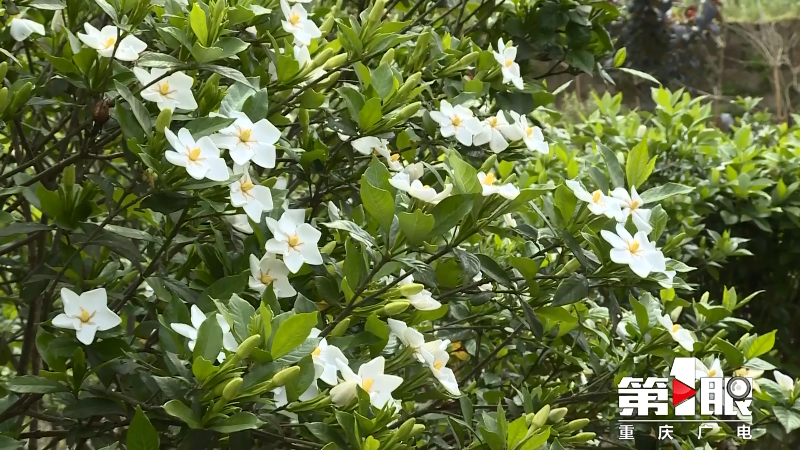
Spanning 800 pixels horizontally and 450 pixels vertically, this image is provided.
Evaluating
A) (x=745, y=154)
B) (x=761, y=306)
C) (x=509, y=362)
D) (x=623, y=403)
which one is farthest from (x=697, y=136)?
(x=623, y=403)

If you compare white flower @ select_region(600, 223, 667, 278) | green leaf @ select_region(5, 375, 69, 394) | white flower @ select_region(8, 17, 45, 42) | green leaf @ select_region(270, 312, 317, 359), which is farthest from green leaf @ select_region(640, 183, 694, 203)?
white flower @ select_region(8, 17, 45, 42)

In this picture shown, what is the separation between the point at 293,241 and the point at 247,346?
220 mm

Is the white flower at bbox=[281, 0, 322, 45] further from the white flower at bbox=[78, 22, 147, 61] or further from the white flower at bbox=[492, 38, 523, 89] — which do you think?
the white flower at bbox=[492, 38, 523, 89]

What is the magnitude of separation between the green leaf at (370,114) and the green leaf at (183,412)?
50 centimetres

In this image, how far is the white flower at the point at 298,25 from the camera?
112cm

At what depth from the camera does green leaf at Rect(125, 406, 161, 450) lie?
31.6 inches

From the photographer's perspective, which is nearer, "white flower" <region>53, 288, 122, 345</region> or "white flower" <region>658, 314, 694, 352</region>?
"white flower" <region>53, 288, 122, 345</region>

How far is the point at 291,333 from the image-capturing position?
0.82 m

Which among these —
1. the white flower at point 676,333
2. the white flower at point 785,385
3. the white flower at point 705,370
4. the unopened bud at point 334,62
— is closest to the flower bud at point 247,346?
the unopened bud at point 334,62

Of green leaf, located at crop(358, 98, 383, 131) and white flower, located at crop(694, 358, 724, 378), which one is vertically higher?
green leaf, located at crop(358, 98, 383, 131)

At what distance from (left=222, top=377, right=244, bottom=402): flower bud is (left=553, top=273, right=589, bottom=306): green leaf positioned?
0.47 m

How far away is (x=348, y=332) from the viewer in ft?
3.72

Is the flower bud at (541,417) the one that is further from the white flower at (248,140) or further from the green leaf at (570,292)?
the white flower at (248,140)

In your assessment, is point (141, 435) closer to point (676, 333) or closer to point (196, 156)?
point (196, 156)
